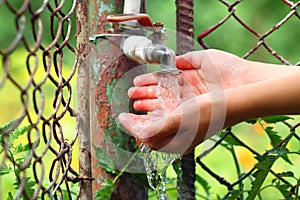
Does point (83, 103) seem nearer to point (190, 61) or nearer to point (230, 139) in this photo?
point (190, 61)

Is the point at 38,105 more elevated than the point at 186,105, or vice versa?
the point at 38,105

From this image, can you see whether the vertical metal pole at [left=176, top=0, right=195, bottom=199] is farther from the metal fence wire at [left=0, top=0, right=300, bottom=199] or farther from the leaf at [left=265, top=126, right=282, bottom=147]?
the leaf at [left=265, top=126, right=282, bottom=147]

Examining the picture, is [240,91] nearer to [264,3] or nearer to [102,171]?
[102,171]

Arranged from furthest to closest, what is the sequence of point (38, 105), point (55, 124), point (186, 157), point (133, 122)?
point (38, 105), point (186, 157), point (133, 122), point (55, 124)

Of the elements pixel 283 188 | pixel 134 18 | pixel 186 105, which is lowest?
pixel 283 188

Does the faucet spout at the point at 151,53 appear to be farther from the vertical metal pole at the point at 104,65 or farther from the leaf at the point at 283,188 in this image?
the leaf at the point at 283,188

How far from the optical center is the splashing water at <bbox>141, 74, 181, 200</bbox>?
0.95 meters

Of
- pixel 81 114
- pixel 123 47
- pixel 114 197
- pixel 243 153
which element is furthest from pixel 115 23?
pixel 243 153

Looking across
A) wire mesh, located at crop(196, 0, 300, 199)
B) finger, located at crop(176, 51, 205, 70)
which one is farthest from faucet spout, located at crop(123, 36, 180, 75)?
wire mesh, located at crop(196, 0, 300, 199)

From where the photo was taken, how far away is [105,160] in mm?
981

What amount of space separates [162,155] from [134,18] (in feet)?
0.66

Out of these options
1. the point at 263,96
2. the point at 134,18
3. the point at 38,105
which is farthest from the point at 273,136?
the point at 38,105

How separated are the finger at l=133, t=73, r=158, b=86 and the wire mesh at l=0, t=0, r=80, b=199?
0.29ft

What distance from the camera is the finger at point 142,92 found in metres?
0.95
